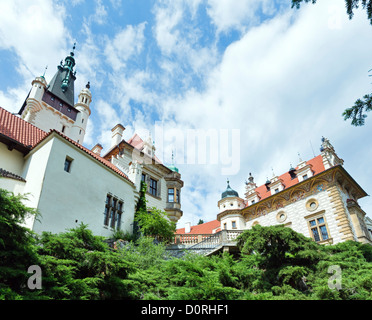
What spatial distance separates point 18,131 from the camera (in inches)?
656

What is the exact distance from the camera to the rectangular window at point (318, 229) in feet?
83.1

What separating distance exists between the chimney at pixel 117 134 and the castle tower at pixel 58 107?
43.0ft

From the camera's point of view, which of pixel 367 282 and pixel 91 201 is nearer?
pixel 367 282

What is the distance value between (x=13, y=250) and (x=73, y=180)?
28.6ft

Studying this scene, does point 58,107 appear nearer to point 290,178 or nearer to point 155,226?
point 155,226

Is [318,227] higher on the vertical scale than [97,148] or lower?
lower

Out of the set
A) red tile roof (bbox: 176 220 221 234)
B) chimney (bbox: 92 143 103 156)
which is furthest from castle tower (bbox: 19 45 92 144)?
red tile roof (bbox: 176 220 221 234)

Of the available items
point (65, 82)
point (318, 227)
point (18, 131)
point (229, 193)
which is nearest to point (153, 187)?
point (18, 131)

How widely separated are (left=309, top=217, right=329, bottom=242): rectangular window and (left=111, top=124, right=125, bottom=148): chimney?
21801 millimetres

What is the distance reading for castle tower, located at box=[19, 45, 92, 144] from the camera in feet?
117

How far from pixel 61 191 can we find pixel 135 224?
6610 millimetres
